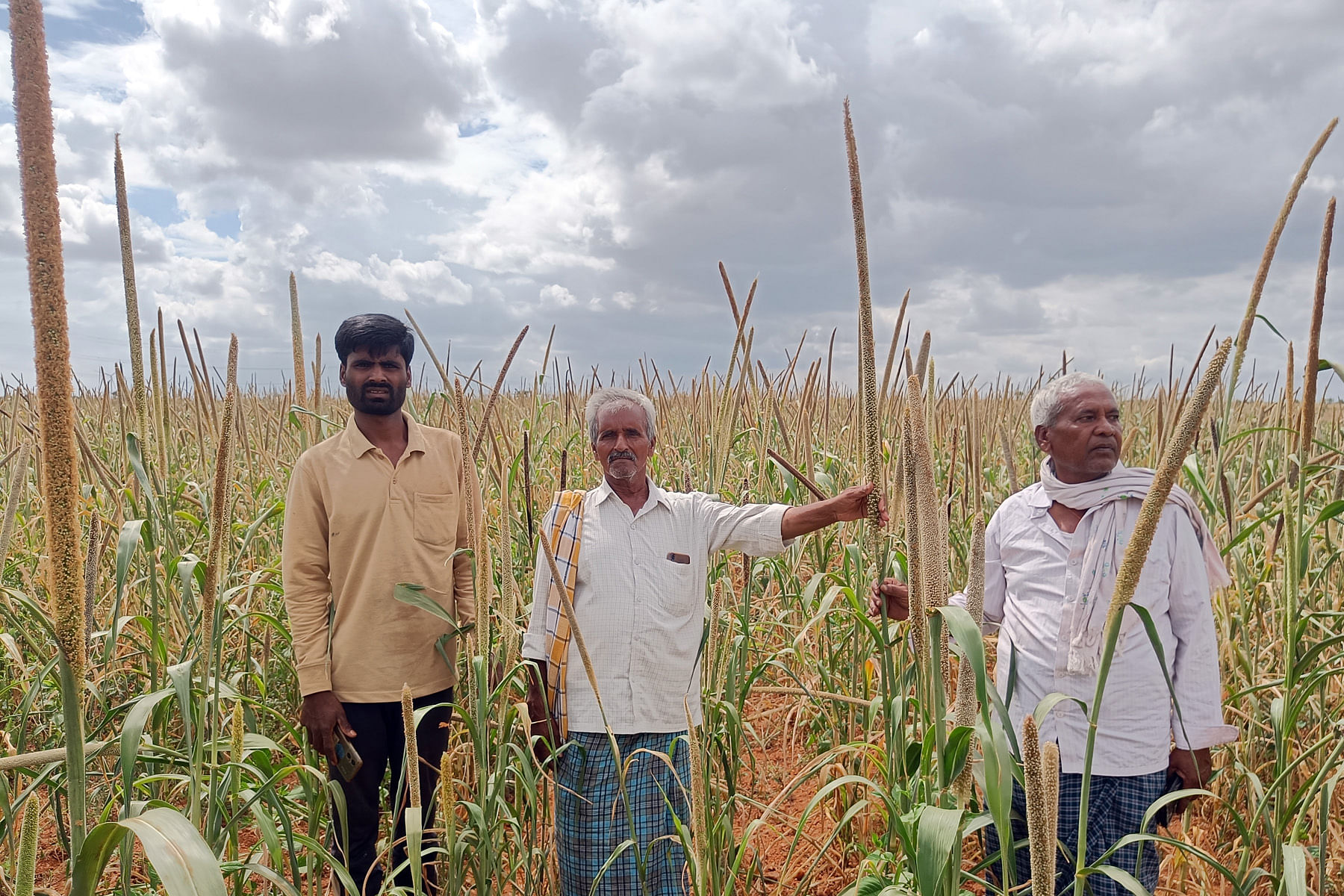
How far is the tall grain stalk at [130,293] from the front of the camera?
1.80 m

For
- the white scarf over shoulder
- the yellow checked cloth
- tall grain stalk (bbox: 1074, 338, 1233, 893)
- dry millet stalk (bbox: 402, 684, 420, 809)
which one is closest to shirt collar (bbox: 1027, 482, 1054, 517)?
the white scarf over shoulder

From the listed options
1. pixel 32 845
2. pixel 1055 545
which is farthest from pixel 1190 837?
pixel 32 845

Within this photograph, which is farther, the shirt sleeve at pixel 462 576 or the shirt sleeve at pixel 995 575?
the shirt sleeve at pixel 462 576

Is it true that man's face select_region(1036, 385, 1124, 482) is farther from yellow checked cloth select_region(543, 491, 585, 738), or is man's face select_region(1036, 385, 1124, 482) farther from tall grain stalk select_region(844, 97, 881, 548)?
yellow checked cloth select_region(543, 491, 585, 738)

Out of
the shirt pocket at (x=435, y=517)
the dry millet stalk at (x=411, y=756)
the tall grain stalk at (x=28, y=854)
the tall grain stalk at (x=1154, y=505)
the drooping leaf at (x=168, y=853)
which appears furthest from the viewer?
the shirt pocket at (x=435, y=517)

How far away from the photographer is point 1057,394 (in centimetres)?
215

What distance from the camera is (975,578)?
1022 mm

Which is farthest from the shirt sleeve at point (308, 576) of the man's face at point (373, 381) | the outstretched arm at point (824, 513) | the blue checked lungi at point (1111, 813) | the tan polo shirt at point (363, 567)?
the blue checked lungi at point (1111, 813)

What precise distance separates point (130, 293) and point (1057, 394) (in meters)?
2.22

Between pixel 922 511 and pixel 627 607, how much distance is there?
1.36 m

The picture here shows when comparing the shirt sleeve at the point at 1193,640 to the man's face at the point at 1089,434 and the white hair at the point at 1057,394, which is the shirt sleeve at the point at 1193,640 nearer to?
the man's face at the point at 1089,434

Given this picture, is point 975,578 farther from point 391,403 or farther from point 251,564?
point 251,564

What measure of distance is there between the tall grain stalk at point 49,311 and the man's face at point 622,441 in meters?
1.65

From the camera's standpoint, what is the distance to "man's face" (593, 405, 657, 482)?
2254 mm
